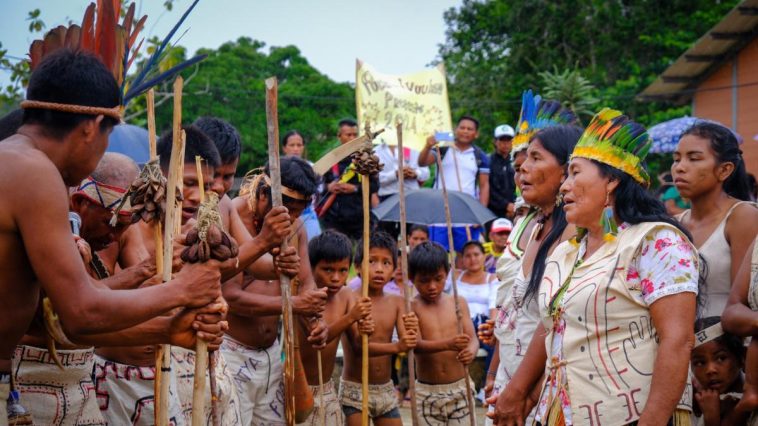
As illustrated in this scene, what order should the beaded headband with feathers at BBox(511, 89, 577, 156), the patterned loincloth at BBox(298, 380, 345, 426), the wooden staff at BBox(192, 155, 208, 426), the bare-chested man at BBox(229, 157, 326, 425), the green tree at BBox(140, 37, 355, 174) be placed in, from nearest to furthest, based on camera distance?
the wooden staff at BBox(192, 155, 208, 426)
the beaded headband with feathers at BBox(511, 89, 577, 156)
the bare-chested man at BBox(229, 157, 326, 425)
the patterned loincloth at BBox(298, 380, 345, 426)
the green tree at BBox(140, 37, 355, 174)

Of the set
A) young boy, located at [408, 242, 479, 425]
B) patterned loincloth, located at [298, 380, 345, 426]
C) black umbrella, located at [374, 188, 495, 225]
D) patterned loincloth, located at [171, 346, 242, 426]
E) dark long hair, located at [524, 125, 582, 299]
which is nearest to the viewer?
dark long hair, located at [524, 125, 582, 299]

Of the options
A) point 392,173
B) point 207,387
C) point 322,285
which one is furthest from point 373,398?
point 392,173

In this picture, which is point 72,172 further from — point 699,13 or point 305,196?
point 699,13

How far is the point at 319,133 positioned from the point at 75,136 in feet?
86.0

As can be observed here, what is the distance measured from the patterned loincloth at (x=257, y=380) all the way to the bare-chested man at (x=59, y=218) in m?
2.35

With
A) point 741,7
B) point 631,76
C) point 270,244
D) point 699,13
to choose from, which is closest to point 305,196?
point 270,244

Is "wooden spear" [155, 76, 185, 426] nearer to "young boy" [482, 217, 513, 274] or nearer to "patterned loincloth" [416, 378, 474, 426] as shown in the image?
"patterned loincloth" [416, 378, 474, 426]

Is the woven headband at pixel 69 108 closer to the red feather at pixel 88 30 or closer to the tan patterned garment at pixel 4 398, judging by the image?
the red feather at pixel 88 30

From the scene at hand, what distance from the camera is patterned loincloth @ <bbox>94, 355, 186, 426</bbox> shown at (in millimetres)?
4391

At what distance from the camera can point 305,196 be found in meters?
5.71

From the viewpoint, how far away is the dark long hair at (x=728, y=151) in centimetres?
504

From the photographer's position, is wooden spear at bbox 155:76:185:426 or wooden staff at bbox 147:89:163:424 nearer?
wooden spear at bbox 155:76:185:426

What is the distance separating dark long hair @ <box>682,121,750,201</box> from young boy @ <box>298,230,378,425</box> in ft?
8.42

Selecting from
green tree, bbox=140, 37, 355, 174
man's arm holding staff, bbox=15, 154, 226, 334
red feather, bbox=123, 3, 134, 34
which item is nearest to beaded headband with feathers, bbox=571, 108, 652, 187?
red feather, bbox=123, 3, 134, 34
